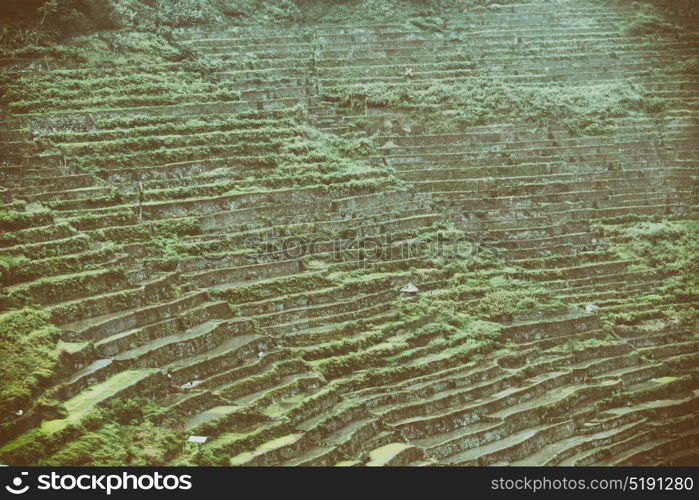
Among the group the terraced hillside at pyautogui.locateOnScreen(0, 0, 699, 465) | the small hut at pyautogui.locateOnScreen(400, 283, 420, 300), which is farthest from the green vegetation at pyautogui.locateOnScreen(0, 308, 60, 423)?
the small hut at pyautogui.locateOnScreen(400, 283, 420, 300)

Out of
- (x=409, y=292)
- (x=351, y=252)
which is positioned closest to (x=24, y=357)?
(x=351, y=252)

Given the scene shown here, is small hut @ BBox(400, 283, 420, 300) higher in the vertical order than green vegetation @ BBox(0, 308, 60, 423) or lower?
lower

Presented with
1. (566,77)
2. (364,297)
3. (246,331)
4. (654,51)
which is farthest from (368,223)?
(654,51)

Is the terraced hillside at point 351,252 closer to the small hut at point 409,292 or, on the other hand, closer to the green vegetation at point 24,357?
the green vegetation at point 24,357

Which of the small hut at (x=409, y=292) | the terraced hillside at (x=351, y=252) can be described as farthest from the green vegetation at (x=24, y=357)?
the small hut at (x=409, y=292)

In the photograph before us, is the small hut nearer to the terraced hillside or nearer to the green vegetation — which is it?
the terraced hillside

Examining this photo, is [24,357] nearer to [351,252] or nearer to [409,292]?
[351,252]

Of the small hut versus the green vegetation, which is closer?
the green vegetation

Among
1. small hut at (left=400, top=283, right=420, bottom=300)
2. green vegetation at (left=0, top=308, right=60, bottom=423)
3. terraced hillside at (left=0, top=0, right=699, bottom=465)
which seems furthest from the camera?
small hut at (left=400, top=283, right=420, bottom=300)
